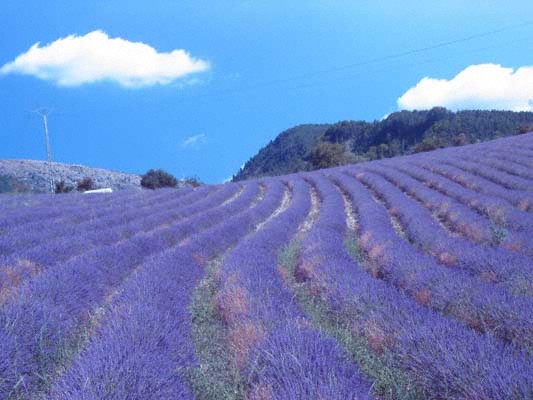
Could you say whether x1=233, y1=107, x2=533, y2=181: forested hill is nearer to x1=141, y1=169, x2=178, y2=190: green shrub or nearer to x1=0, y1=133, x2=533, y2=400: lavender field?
x1=141, y1=169, x2=178, y2=190: green shrub

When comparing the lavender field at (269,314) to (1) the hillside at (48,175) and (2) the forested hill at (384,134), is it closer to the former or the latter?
(1) the hillside at (48,175)

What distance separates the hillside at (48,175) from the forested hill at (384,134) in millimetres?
18310

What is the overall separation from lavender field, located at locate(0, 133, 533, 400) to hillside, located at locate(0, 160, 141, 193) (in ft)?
110

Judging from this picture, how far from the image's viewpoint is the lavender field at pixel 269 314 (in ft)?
9.45

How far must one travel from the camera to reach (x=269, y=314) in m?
4.18

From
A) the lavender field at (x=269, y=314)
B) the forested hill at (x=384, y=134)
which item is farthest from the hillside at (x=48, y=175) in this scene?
the lavender field at (x=269, y=314)

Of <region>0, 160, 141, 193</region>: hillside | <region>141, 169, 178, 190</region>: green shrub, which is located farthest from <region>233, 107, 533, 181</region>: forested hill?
<region>141, 169, 178, 190</region>: green shrub

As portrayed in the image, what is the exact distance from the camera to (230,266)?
6.28m

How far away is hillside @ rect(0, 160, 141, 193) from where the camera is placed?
42719 mm

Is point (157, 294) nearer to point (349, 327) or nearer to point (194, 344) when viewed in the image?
point (194, 344)

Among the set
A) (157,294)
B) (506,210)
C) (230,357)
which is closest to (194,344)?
(230,357)

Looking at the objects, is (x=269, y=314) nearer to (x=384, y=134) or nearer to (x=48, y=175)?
(x=48, y=175)

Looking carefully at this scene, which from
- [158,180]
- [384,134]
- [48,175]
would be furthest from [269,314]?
[384,134]

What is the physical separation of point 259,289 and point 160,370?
6.96 ft
